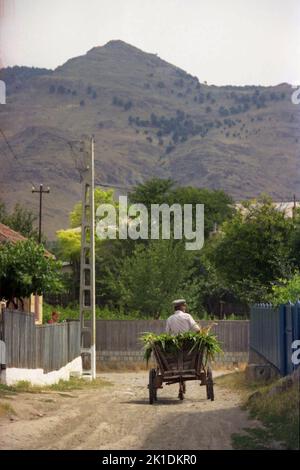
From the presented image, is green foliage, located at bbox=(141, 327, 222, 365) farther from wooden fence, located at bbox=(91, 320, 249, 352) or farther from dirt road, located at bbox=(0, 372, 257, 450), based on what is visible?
wooden fence, located at bbox=(91, 320, 249, 352)

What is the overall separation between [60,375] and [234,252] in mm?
18304

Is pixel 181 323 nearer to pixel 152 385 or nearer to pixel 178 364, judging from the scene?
pixel 178 364

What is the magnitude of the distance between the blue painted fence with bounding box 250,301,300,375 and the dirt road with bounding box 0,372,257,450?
1.37 metres

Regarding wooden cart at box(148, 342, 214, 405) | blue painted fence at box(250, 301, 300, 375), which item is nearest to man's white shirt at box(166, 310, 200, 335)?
wooden cart at box(148, 342, 214, 405)

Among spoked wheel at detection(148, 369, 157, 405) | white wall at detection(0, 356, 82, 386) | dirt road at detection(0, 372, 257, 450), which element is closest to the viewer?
dirt road at detection(0, 372, 257, 450)

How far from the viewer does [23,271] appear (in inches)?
1352

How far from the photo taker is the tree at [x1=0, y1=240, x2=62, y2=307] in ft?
112

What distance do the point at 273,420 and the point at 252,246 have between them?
1306 inches

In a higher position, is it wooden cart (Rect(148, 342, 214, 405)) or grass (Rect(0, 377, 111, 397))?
wooden cart (Rect(148, 342, 214, 405))

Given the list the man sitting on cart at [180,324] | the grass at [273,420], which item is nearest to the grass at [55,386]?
the man sitting on cart at [180,324]

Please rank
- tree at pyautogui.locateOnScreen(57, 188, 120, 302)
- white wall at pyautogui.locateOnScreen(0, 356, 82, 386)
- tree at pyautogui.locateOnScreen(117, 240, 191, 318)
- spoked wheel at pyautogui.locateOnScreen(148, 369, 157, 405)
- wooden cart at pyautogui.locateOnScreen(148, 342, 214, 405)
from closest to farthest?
1. wooden cart at pyautogui.locateOnScreen(148, 342, 214, 405)
2. spoked wheel at pyautogui.locateOnScreen(148, 369, 157, 405)
3. white wall at pyautogui.locateOnScreen(0, 356, 82, 386)
4. tree at pyautogui.locateOnScreen(117, 240, 191, 318)
5. tree at pyautogui.locateOnScreen(57, 188, 120, 302)

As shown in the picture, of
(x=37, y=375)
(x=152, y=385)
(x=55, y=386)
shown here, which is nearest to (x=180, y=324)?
(x=152, y=385)
